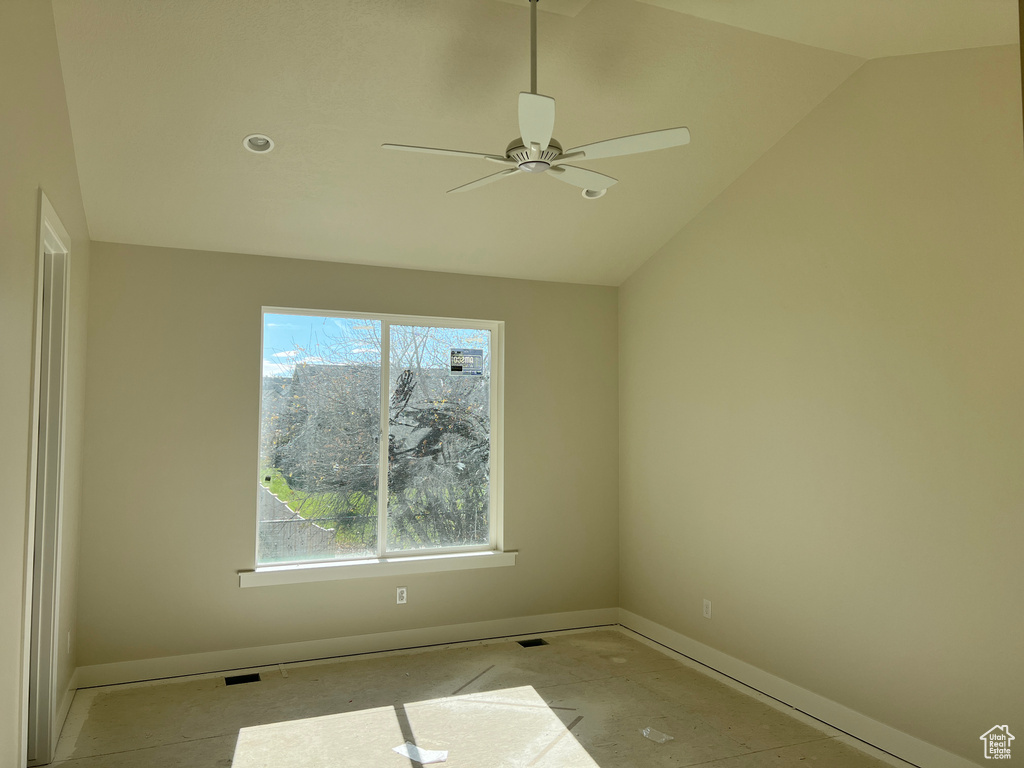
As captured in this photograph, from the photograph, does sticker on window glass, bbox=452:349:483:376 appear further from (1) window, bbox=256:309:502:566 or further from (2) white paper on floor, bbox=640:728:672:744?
(2) white paper on floor, bbox=640:728:672:744

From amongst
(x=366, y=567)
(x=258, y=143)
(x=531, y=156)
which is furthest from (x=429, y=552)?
(x=531, y=156)

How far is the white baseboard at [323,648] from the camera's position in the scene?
12.7 feet

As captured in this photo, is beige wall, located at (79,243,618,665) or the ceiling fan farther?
beige wall, located at (79,243,618,665)

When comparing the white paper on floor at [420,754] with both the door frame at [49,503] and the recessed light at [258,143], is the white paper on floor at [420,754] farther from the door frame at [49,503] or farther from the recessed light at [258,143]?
the recessed light at [258,143]

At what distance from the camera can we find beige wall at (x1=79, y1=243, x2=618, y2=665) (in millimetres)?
3914

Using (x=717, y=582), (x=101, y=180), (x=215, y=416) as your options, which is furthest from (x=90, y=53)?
(x=717, y=582)

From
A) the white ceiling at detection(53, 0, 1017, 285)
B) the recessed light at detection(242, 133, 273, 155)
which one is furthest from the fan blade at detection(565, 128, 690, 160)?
the recessed light at detection(242, 133, 273, 155)

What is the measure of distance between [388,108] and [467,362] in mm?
2077

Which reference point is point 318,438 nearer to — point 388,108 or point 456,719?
point 456,719

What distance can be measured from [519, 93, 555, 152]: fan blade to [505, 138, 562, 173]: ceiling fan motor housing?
0.12ft

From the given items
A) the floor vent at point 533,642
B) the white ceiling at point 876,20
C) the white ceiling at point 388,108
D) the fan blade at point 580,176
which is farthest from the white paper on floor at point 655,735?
the white ceiling at point 876,20

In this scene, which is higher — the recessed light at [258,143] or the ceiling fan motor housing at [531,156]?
the recessed light at [258,143]

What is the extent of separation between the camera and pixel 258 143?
3303 millimetres

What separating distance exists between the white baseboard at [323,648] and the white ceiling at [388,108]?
2.43 metres
